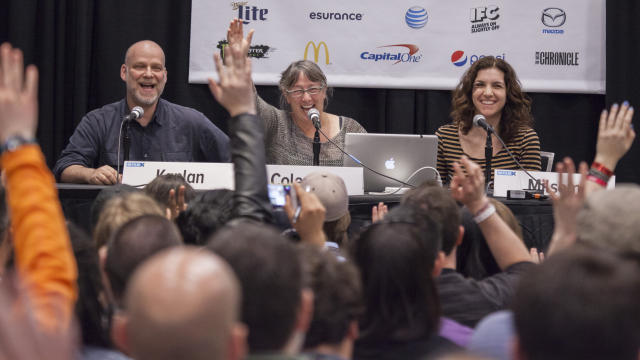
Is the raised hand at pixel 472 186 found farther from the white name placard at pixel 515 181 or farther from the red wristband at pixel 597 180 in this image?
the white name placard at pixel 515 181

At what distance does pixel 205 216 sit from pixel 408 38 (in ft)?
9.94

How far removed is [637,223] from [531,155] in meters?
2.20

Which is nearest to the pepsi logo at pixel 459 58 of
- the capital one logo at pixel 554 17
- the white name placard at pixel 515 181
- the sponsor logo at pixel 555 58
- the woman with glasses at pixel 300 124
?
the sponsor logo at pixel 555 58

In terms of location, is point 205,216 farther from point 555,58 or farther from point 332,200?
point 555,58

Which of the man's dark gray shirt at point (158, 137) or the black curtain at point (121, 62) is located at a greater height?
the black curtain at point (121, 62)

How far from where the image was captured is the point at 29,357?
57 centimetres

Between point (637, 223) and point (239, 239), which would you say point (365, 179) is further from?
point (239, 239)

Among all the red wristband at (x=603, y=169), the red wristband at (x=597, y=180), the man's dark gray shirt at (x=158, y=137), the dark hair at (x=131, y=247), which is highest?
the man's dark gray shirt at (x=158, y=137)

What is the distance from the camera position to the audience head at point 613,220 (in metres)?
1.19

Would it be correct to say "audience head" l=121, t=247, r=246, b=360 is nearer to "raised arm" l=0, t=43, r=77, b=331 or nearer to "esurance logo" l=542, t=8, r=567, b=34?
"raised arm" l=0, t=43, r=77, b=331

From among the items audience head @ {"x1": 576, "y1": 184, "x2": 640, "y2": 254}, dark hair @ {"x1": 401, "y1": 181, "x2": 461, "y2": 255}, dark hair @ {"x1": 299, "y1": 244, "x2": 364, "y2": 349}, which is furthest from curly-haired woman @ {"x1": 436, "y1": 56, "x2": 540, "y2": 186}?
dark hair @ {"x1": 299, "y1": 244, "x2": 364, "y2": 349}

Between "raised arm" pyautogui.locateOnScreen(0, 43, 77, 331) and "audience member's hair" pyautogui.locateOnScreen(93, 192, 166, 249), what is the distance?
0.58 meters

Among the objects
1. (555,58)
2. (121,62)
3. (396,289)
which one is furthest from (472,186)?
(121,62)

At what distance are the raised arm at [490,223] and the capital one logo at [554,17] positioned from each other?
3127mm
